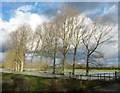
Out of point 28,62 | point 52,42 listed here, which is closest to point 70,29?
point 52,42

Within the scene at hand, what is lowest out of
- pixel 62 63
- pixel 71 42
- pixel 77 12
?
pixel 62 63

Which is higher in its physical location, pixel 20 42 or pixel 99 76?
pixel 20 42

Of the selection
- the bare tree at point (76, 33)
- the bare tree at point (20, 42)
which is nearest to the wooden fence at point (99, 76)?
the bare tree at point (76, 33)

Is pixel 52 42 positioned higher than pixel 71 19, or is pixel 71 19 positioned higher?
pixel 71 19

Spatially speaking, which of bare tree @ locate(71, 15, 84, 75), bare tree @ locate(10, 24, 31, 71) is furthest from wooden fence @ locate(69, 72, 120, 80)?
bare tree @ locate(10, 24, 31, 71)

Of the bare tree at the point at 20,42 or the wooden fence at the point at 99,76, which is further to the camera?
the bare tree at the point at 20,42

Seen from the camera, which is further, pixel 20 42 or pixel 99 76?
pixel 20 42

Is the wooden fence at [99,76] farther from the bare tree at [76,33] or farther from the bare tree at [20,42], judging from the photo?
the bare tree at [20,42]

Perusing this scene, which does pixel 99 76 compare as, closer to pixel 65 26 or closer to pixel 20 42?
pixel 65 26

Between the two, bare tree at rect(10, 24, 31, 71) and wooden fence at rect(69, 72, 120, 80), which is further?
bare tree at rect(10, 24, 31, 71)

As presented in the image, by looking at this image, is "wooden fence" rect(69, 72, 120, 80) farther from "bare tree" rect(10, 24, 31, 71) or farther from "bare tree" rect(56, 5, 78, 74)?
"bare tree" rect(10, 24, 31, 71)

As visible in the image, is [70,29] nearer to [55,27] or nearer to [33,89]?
[55,27]

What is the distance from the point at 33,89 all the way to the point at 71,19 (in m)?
21.9

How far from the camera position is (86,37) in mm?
37031
